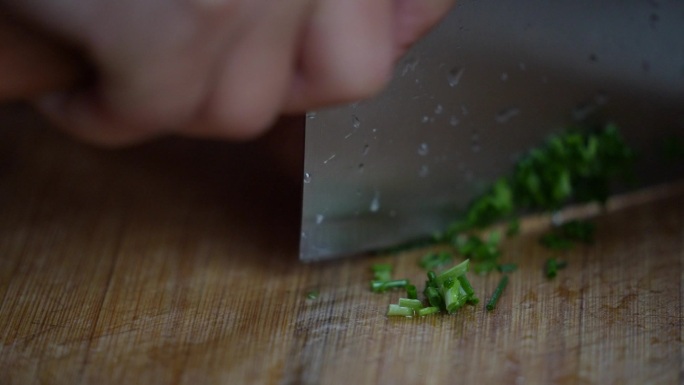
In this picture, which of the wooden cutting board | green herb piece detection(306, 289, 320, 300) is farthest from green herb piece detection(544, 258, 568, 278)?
green herb piece detection(306, 289, 320, 300)

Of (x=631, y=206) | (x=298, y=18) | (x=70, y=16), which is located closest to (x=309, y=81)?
(x=298, y=18)

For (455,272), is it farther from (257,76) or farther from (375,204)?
(257,76)

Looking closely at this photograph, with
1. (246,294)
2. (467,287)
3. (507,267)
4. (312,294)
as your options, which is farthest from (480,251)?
(246,294)

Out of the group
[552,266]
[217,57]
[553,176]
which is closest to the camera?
[217,57]

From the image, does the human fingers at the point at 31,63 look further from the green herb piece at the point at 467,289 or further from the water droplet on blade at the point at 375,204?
the green herb piece at the point at 467,289

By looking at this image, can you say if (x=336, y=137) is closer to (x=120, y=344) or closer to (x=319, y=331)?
(x=319, y=331)

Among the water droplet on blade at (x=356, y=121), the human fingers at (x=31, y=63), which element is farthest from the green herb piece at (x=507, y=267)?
the human fingers at (x=31, y=63)
